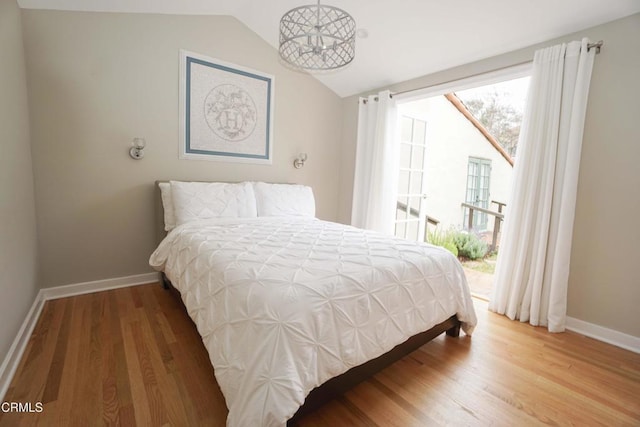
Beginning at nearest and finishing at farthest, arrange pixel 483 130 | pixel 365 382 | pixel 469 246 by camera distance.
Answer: pixel 365 382
pixel 469 246
pixel 483 130

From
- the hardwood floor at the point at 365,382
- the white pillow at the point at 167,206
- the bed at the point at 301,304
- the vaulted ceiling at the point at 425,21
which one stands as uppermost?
the vaulted ceiling at the point at 425,21

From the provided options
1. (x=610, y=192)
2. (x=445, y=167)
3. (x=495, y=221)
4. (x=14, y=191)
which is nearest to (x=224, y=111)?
→ (x=14, y=191)

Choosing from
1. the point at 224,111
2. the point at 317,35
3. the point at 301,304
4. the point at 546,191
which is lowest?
the point at 301,304

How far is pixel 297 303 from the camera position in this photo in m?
1.11

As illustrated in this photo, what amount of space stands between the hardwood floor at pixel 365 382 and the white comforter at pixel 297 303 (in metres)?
0.26

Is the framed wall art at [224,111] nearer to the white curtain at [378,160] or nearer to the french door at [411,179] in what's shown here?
the white curtain at [378,160]

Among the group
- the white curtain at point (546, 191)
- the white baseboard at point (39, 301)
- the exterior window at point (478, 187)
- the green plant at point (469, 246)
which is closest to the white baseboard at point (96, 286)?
the white baseboard at point (39, 301)

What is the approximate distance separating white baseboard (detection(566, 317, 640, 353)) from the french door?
1879mm

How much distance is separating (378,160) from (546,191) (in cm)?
169

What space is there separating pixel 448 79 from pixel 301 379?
301 cm

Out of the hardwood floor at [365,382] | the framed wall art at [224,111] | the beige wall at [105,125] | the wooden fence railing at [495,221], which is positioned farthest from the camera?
the wooden fence railing at [495,221]

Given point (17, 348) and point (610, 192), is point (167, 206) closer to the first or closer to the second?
point (17, 348)

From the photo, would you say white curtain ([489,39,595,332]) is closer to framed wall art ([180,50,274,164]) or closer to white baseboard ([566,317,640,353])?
white baseboard ([566,317,640,353])

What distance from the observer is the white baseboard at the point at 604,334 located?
1976mm
